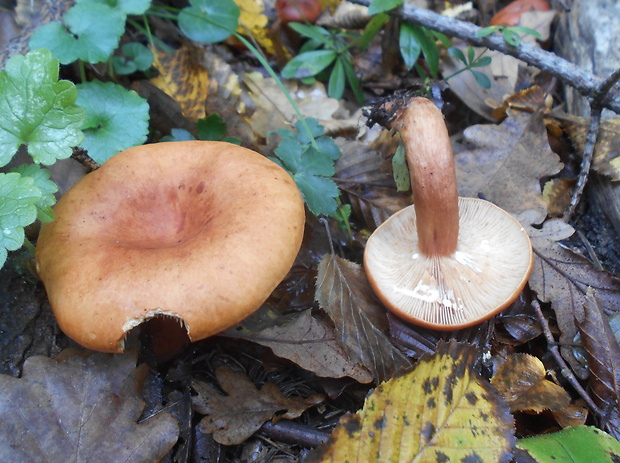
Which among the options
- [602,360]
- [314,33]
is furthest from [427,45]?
[602,360]

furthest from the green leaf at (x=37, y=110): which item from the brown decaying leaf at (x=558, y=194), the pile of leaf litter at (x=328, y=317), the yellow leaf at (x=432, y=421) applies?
the brown decaying leaf at (x=558, y=194)

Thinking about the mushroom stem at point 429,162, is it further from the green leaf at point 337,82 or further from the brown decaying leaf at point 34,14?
the brown decaying leaf at point 34,14

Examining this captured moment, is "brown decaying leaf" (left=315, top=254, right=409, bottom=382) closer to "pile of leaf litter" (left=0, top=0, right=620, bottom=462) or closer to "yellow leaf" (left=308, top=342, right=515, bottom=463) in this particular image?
"pile of leaf litter" (left=0, top=0, right=620, bottom=462)

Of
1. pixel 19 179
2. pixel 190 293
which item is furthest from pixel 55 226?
pixel 190 293

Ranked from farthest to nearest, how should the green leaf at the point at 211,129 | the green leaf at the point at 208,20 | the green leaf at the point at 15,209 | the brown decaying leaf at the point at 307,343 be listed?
the green leaf at the point at 208,20 → the green leaf at the point at 211,129 → the brown decaying leaf at the point at 307,343 → the green leaf at the point at 15,209

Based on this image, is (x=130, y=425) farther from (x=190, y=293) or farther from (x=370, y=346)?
(x=370, y=346)

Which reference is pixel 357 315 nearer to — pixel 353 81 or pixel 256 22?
pixel 353 81
